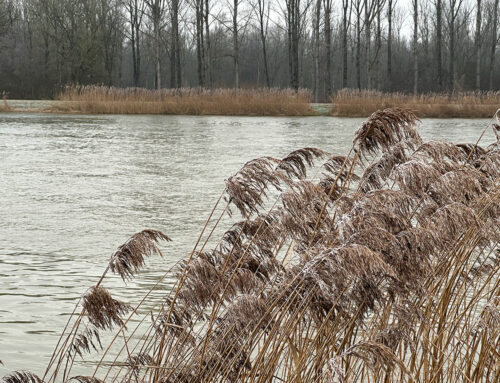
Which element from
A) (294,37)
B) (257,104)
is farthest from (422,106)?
(294,37)

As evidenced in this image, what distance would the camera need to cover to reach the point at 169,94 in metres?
24.4

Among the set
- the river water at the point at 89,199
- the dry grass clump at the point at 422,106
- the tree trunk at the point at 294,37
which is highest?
the tree trunk at the point at 294,37

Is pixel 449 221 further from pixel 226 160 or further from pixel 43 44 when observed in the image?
pixel 43 44

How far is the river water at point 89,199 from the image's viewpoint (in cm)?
411

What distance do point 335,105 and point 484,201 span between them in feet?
68.3

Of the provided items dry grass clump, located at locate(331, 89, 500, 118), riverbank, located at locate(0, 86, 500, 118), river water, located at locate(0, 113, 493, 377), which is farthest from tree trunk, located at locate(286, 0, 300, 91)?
river water, located at locate(0, 113, 493, 377)

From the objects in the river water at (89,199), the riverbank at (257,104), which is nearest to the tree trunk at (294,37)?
the riverbank at (257,104)

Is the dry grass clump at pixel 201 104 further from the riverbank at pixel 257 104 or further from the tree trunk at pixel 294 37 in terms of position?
the tree trunk at pixel 294 37

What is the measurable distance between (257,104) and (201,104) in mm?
1852

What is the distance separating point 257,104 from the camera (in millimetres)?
23141

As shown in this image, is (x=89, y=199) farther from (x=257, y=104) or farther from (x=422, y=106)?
(x=422, y=106)

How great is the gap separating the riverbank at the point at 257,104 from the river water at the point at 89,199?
652 cm

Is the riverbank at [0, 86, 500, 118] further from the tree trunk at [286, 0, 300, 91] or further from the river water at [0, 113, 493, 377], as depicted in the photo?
the tree trunk at [286, 0, 300, 91]

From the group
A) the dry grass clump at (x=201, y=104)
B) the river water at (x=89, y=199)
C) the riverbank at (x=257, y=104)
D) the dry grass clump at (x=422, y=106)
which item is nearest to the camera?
the river water at (x=89, y=199)
